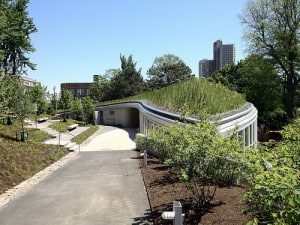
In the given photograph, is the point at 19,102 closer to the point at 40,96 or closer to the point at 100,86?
the point at 40,96

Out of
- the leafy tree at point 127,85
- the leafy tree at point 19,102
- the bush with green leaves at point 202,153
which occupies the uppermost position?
the leafy tree at point 127,85

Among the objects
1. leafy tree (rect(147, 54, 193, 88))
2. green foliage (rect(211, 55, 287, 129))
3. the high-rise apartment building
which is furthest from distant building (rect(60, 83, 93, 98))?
green foliage (rect(211, 55, 287, 129))

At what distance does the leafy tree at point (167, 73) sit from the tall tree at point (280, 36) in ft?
98.3

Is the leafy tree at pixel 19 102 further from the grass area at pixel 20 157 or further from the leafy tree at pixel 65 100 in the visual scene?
the leafy tree at pixel 65 100

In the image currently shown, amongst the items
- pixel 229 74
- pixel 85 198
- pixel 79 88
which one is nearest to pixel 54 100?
pixel 85 198

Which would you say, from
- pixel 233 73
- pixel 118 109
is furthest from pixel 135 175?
pixel 233 73

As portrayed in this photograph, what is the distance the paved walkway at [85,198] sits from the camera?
7207 millimetres

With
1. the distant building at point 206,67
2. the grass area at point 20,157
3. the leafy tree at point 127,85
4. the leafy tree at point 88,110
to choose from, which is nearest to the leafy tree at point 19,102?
the grass area at point 20,157

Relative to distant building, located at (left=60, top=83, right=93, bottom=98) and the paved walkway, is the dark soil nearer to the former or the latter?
the paved walkway

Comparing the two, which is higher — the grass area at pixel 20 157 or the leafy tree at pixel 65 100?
the leafy tree at pixel 65 100

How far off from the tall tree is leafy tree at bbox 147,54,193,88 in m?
30.0

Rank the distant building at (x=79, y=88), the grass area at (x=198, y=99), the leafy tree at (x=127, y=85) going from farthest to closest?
the distant building at (x=79, y=88) → the leafy tree at (x=127, y=85) → the grass area at (x=198, y=99)

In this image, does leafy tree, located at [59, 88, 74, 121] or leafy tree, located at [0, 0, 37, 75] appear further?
leafy tree, located at [59, 88, 74, 121]

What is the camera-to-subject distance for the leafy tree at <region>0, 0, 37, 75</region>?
107 feet
